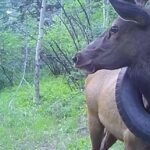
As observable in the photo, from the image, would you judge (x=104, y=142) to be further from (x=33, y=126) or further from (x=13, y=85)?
(x=13, y=85)

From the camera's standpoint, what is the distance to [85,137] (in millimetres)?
10109

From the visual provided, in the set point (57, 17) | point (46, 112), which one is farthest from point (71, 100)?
point (57, 17)

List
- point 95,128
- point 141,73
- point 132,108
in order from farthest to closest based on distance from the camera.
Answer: point 95,128, point 132,108, point 141,73

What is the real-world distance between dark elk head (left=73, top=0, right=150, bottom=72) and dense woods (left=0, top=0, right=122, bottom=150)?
413 centimetres

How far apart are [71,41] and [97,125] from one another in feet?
26.9

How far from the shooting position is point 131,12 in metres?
5.12

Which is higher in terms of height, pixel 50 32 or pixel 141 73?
pixel 141 73

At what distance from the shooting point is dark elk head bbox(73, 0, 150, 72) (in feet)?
16.9

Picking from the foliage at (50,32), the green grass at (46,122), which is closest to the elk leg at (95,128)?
the green grass at (46,122)

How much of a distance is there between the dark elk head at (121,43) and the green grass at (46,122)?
390 centimetres

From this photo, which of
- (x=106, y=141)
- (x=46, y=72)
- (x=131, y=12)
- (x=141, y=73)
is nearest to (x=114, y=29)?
(x=131, y=12)

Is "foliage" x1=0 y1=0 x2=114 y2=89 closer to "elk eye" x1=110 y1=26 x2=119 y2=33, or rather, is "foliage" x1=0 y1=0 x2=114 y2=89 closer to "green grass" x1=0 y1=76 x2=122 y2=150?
"green grass" x1=0 y1=76 x2=122 y2=150

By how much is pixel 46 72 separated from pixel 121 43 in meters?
13.6

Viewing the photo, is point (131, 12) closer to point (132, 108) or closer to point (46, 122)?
point (132, 108)
